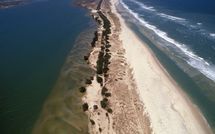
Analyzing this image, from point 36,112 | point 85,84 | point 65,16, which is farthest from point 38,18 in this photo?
point 36,112

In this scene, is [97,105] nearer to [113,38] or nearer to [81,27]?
[113,38]

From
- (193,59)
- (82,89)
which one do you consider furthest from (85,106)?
(193,59)

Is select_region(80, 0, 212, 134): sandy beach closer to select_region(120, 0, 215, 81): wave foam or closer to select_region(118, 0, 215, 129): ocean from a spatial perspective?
select_region(118, 0, 215, 129): ocean

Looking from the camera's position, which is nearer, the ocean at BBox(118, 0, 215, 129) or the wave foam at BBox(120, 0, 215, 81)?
the ocean at BBox(118, 0, 215, 129)

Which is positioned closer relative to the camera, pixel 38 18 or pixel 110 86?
pixel 110 86

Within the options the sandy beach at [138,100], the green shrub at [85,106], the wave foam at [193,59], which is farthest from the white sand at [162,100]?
the green shrub at [85,106]

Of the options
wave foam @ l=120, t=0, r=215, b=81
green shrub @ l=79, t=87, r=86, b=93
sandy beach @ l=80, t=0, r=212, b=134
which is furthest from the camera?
wave foam @ l=120, t=0, r=215, b=81

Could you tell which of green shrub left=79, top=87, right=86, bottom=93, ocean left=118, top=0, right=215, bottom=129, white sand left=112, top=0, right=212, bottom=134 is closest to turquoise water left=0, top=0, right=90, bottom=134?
green shrub left=79, top=87, right=86, bottom=93
